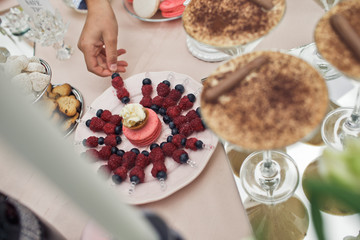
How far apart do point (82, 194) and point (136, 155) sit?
0.65 metres

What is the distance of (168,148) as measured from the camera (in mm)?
831

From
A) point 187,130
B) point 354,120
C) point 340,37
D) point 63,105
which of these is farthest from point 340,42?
point 63,105

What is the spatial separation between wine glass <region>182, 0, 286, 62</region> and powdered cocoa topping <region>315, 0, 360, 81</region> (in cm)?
11

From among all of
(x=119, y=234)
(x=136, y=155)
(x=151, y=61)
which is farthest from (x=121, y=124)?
(x=119, y=234)

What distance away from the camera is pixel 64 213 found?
83 cm

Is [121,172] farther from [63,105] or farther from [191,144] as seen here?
[63,105]

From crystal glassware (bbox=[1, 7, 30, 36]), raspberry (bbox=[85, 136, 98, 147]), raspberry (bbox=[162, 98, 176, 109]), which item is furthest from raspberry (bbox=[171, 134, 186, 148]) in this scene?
crystal glassware (bbox=[1, 7, 30, 36])

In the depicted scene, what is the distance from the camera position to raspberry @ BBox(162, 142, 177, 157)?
83 centimetres

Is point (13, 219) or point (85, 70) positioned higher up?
point (13, 219)

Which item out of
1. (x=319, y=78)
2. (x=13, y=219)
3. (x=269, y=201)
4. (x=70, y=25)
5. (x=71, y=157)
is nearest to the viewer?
(x=71, y=157)

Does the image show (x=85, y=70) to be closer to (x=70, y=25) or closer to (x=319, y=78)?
(x=70, y=25)

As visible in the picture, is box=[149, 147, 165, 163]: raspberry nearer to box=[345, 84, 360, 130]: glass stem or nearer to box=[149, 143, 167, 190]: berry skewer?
box=[149, 143, 167, 190]: berry skewer

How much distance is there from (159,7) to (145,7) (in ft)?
0.16

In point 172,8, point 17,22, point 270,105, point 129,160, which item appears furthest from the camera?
point 17,22
